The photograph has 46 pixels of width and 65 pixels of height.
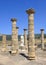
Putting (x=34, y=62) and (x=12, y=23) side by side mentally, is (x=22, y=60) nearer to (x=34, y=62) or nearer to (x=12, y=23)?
(x=34, y=62)

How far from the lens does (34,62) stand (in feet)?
61.2

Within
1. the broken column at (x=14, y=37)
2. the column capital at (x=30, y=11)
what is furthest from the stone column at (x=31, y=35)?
the broken column at (x=14, y=37)

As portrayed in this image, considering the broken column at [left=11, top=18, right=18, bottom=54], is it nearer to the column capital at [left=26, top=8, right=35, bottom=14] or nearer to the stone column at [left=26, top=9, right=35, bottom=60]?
the stone column at [left=26, top=9, right=35, bottom=60]

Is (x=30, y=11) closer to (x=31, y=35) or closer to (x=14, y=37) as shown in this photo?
(x=31, y=35)

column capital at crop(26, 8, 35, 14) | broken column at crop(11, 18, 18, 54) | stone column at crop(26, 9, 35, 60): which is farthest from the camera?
broken column at crop(11, 18, 18, 54)

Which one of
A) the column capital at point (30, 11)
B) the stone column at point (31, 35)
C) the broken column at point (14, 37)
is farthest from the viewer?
the broken column at point (14, 37)

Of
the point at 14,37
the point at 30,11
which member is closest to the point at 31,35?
the point at 30,11

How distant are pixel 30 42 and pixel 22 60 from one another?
6.42 ft

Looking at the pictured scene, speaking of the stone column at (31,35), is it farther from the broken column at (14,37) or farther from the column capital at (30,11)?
the broken column at (14,37)

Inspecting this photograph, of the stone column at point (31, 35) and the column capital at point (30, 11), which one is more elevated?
the column capital at point (30, 11)

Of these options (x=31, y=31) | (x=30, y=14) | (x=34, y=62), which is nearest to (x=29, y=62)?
(x=34, y=62)

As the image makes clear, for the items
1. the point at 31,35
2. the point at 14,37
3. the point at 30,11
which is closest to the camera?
the point at 30,11

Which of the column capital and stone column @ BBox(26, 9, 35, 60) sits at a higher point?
the column capital

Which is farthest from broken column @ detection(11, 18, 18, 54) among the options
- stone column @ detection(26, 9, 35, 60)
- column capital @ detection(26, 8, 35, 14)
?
column capital @ detection(26, 8, 35, 14)
